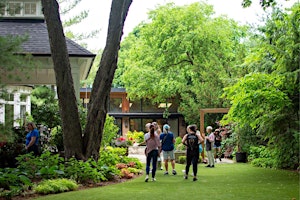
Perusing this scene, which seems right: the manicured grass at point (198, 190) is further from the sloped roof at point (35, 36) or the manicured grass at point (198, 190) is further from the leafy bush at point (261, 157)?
the sloped roof at point (35, 36)

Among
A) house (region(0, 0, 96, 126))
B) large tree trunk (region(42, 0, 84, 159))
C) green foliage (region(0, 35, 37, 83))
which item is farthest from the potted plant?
green foliage (region(0, 35, 37, 83))

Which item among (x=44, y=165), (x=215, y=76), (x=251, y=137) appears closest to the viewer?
(x=44, y=165)

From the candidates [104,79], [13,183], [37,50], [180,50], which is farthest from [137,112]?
[13,183]

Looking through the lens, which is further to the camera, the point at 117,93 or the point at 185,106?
the point at 117,93

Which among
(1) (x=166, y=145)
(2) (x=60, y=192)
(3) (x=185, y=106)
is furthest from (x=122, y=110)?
(2) (x=60, y=192)

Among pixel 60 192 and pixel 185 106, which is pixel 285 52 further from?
pixel 185 106

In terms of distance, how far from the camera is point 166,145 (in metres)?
15.7

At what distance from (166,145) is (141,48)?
2555 centimetres

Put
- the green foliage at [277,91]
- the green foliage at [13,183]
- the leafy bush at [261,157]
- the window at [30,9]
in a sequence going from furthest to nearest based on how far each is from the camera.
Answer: the window at [30,9], the leafy bush at [261,157], the green foliage at [277,91], the green foliage at [13,183]

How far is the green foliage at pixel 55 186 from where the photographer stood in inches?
421

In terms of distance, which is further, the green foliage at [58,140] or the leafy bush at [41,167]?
the green foliage at [58,140]

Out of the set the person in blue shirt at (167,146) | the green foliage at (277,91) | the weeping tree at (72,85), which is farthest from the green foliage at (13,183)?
the green foliage at (277,91)

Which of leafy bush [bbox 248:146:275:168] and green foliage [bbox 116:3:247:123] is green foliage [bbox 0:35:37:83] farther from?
green foliage [bbox 116:3:247:123]

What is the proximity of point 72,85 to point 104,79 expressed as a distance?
950 millimetres
